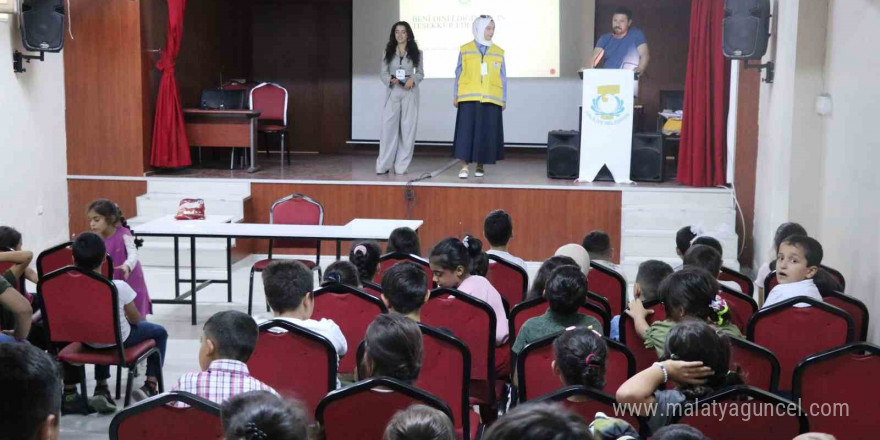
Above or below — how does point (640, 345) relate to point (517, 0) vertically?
below

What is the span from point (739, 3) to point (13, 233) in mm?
5143

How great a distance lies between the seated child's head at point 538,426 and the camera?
1.29 meters

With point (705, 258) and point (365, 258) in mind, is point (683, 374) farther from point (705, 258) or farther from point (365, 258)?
point (365, 258)

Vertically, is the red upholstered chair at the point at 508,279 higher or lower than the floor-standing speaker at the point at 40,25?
lower

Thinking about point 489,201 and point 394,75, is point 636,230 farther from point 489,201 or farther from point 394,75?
point 394,75

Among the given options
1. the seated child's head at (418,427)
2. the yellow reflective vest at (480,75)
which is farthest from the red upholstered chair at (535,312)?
the yellow reflective vest at (480,75)

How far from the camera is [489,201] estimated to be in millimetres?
8344

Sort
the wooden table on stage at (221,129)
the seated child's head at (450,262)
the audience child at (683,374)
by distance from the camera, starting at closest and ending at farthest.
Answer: the audience child at (683,374) → the seated child's head at (450,262) → the wooden table on stage at (221,129)

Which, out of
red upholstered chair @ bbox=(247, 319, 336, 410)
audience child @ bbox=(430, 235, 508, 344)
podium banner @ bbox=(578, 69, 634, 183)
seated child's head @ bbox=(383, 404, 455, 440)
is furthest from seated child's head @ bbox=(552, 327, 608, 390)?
podium banner @ bbox=(578, 69, 634, 183)

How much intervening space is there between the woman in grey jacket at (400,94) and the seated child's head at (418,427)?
23.6ft

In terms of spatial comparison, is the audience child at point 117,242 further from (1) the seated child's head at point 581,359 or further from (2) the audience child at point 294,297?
(1) the seated child's head at point 581,359

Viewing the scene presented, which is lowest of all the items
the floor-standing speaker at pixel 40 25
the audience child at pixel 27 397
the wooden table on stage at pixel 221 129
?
the audience child at pixel 27 397

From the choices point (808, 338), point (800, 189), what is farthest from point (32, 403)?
point (800, 189)

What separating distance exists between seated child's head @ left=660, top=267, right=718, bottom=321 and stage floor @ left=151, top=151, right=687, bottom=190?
16.3ft
